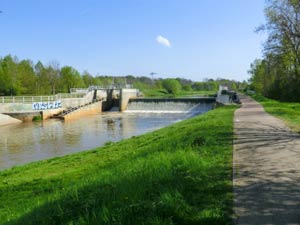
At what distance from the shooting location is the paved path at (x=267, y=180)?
469 cm

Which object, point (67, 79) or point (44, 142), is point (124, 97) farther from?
point (44, 142)

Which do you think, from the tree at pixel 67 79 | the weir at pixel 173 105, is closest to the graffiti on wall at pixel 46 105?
the weir at pixel 173 105

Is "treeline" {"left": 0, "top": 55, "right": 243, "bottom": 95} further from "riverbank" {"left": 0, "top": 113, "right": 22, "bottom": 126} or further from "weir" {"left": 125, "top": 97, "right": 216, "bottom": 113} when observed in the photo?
"riverbank" {"left": 0, "top": 113, "right": 22, "bottom": 126}

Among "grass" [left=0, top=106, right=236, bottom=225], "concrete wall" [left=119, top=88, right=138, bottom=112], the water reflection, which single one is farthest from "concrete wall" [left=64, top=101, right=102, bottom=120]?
"grass" [left=0, top=106, right=236, bottom=225]

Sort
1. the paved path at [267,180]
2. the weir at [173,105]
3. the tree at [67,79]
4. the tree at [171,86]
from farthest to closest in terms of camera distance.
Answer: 1. the tree at [171,86]
2. the tree at [67,79]
3. the weir at [173,105]
4. the paved path at [267,180]

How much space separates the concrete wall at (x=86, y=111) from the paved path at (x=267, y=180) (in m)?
35.4

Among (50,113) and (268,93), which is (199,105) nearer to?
(268,93)

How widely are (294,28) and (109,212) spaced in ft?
100

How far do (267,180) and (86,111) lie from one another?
147 feet

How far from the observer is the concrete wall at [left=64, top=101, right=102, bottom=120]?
4453 centimetres

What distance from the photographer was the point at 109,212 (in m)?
5.05

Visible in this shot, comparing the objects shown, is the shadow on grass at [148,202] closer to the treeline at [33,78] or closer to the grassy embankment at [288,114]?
the grassy embankment at [288,114]

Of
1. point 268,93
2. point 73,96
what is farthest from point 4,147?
point 268,93

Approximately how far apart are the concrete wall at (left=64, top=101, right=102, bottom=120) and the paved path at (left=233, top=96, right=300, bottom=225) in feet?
116
